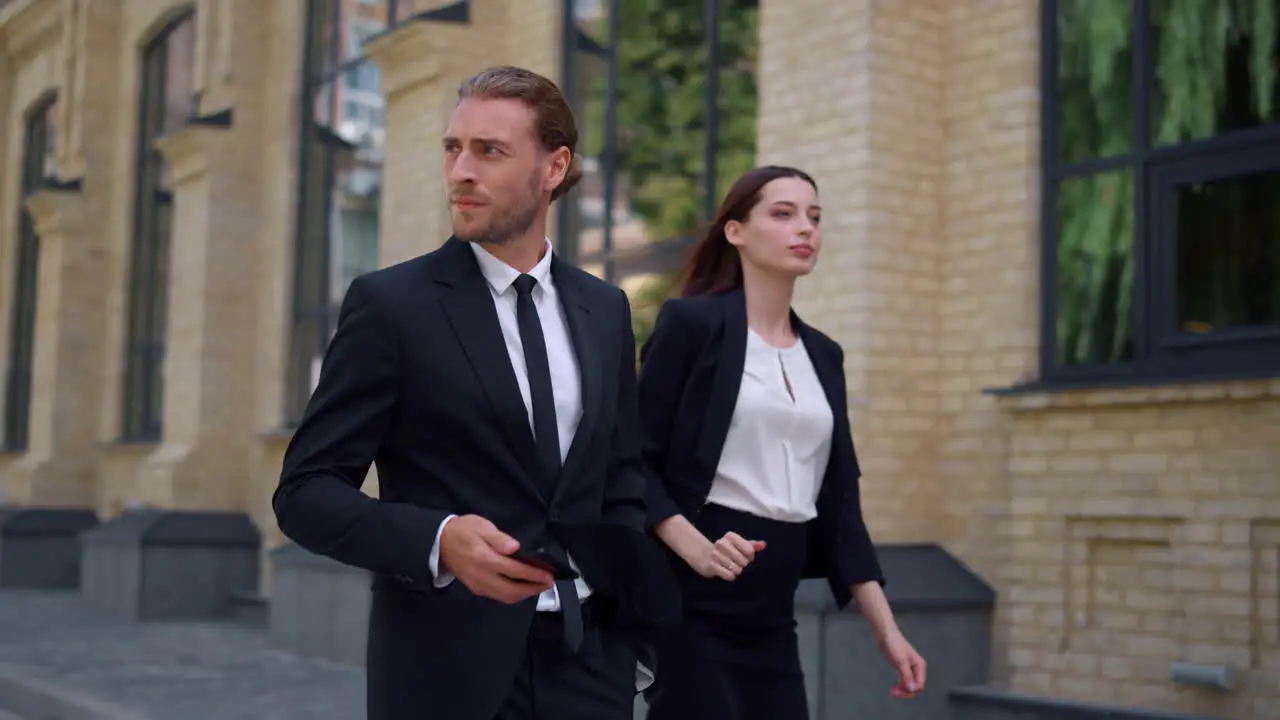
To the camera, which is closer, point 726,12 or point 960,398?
point 960,398

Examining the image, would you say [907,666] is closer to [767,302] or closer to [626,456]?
[767,302]

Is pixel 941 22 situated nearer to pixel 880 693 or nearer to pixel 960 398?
pixel 960 398

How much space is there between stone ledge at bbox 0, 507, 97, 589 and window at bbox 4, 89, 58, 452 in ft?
8.69

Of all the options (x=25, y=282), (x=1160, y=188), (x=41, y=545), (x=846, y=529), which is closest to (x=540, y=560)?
(x=846, y=529)

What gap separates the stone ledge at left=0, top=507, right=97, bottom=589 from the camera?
1695 centimetres

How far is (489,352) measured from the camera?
2256 mm

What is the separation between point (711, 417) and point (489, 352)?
50.5 inches

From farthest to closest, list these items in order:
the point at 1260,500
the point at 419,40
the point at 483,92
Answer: the point at 419,40 < the point at 1260,500 < the point at 483,92

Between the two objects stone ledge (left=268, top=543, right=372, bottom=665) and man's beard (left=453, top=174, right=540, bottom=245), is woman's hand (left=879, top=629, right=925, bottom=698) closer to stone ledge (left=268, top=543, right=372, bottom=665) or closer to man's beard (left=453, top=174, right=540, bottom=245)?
man's beard (left=453, top=174, right=540, bottom=245)

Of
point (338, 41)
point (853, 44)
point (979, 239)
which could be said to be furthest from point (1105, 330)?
point (338, 41)

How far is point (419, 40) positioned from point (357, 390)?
8889 mm

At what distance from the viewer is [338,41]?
13578mm

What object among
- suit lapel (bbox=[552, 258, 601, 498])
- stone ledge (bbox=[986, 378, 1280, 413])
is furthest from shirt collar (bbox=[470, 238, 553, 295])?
stone ledge (bbox=[986, 378, 1280, 413])

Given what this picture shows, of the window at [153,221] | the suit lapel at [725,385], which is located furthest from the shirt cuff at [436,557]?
the window at [153,221]
